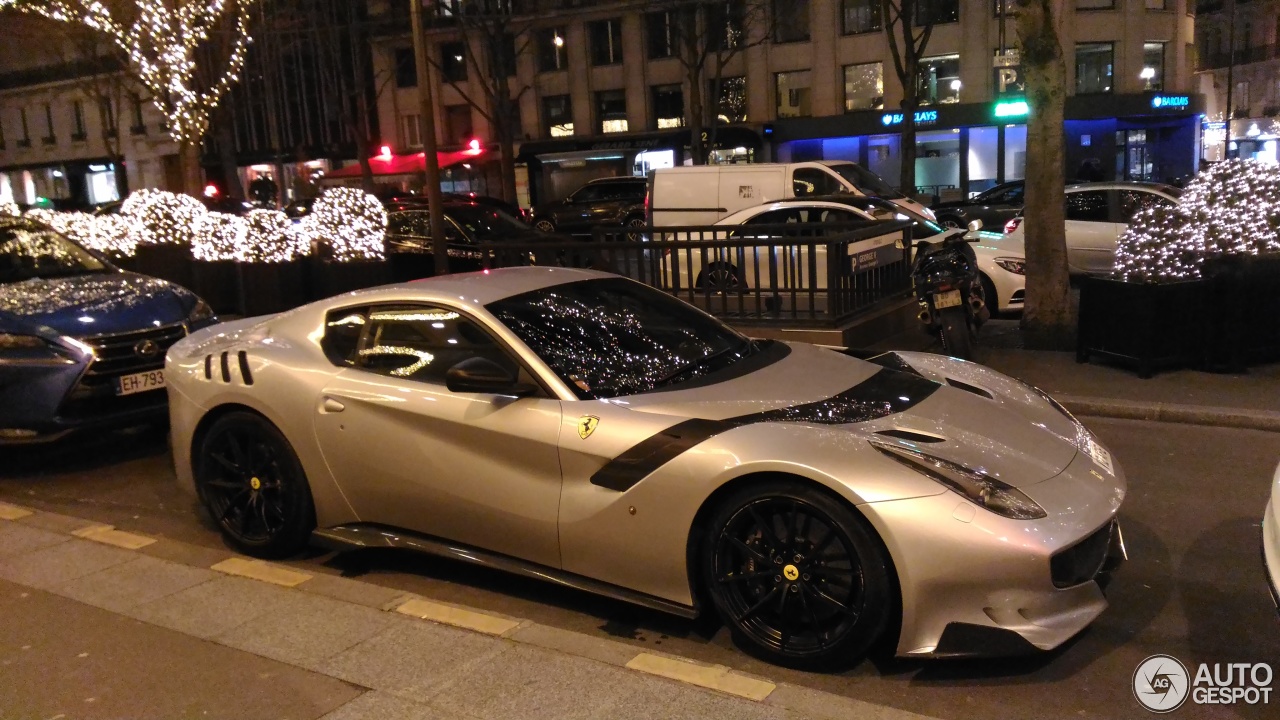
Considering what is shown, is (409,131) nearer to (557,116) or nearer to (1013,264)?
(557,116)

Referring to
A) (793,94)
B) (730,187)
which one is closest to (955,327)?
(730,187)

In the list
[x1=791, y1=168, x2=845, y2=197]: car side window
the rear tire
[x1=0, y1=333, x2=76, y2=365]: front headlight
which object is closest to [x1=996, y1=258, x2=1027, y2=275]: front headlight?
the rear tire

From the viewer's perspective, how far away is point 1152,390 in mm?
8102

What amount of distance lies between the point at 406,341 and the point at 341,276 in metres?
8.50

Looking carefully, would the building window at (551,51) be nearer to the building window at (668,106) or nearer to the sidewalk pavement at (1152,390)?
the building window at (668,106)

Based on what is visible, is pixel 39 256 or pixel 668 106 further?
pixel 668 106

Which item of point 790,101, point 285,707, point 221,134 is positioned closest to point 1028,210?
point 285,707

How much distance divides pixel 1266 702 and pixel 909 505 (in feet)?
4.67

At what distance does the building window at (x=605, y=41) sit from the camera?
41.9 metres

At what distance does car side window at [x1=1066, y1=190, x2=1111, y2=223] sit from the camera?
13.8m

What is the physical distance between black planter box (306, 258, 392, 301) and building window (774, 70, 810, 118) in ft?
94.9

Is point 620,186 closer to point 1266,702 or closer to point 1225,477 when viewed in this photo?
point 1225,477

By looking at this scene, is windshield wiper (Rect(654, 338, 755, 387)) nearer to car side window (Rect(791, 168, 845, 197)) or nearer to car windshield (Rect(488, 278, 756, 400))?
car windshield (Rect(488, 278, 756, 400))

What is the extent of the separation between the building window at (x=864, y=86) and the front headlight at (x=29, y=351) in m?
34.8
